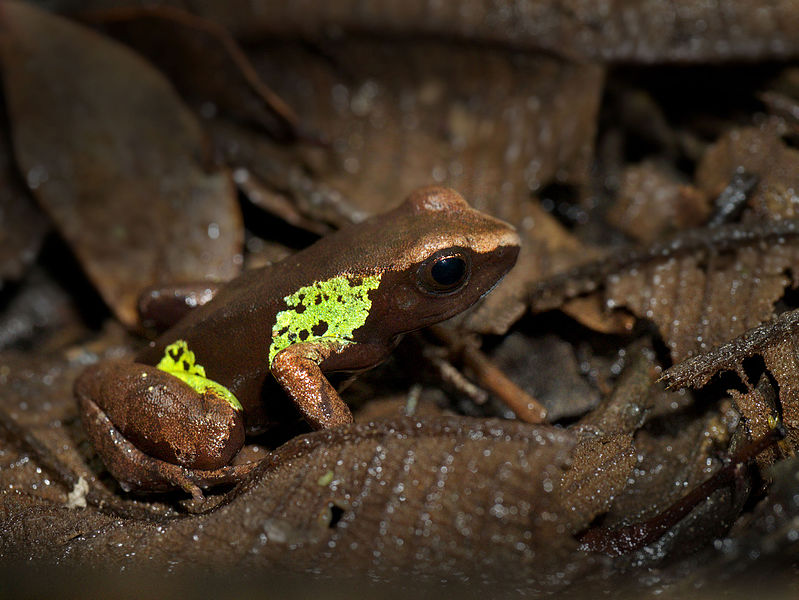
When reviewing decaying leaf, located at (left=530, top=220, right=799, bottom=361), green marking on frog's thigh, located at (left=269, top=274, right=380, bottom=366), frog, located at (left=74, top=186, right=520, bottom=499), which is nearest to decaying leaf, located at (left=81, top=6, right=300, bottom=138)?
frog, located at (left=74, top=186, right=520, bottom=499)

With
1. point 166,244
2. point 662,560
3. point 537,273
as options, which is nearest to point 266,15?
point 166,244

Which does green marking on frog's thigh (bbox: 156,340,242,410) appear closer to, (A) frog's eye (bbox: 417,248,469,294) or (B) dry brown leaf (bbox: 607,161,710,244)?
(A) frog's eye (bbox: 417,248,469,294)

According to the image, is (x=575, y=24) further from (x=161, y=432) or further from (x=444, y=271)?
(x=161, y=432)

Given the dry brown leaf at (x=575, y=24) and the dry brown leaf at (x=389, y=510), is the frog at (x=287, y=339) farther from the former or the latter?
the dry brown leaf at (x=575, y=24)

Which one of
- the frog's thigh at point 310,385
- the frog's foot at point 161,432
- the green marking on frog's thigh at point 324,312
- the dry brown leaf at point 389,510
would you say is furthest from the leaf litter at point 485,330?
the green marking on frog's thigh at point 324,312

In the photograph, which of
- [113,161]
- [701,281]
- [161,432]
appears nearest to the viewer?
[161,432]

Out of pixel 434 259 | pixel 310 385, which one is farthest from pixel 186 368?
pixel 434 259
